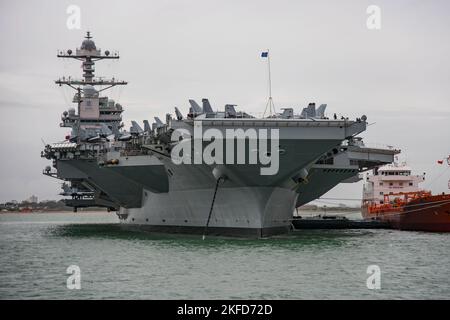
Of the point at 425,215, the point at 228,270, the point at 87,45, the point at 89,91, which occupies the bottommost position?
the point at 228,270

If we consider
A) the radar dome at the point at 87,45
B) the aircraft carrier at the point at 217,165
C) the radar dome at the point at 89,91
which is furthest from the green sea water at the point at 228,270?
the radar dome at the point at 87,45

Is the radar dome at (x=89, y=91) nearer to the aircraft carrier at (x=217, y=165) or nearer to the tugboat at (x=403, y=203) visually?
the aircraft carrier at (x=217, y=165)

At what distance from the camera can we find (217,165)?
93.4 ft

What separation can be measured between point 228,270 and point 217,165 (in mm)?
9427

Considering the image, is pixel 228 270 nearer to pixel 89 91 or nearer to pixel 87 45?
pixel 89 91

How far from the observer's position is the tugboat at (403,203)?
3875 cm

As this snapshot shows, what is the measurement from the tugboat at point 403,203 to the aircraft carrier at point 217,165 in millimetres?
3386

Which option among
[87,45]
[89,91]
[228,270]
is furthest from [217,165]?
[87,45]

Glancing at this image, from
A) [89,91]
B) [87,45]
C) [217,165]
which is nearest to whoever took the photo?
[217,165]

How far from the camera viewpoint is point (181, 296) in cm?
1585

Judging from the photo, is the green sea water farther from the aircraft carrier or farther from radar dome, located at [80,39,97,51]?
radar dome, located at [80,39,97,51]

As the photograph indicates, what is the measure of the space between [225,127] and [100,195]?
20628mm

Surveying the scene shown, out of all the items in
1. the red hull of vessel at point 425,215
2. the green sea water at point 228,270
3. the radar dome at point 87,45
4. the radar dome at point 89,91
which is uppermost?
the radar dome at point 87,45
